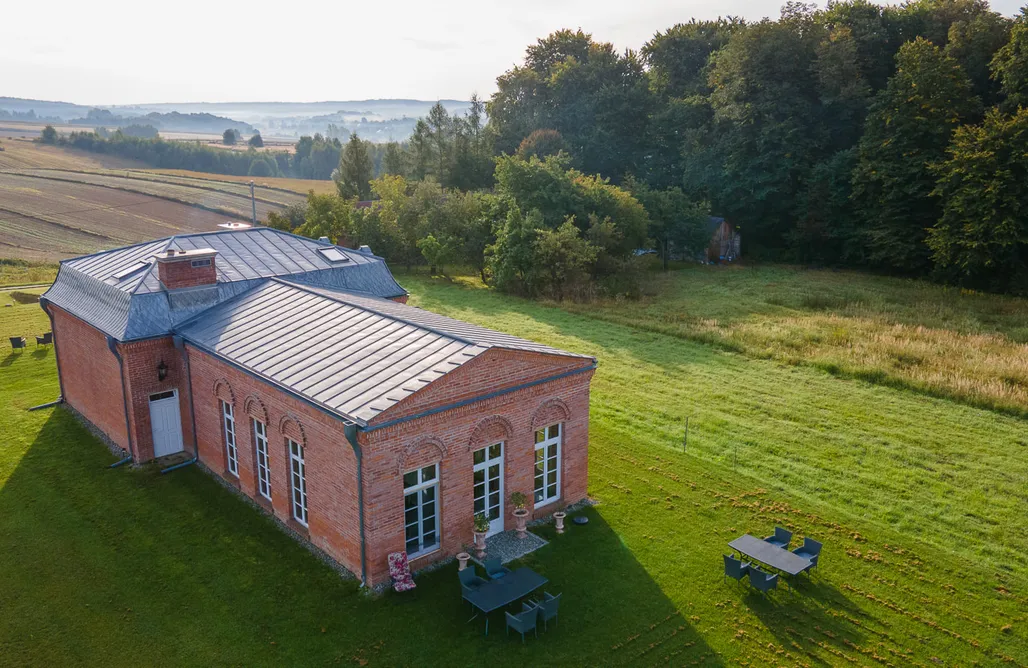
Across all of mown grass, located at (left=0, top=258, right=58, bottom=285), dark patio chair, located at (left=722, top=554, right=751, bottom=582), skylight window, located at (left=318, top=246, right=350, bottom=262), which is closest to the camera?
dark patio chair, located at (left=722, top=554, right=751, bottom=582)

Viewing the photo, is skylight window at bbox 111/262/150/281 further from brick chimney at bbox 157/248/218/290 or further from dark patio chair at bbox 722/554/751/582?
dark patio chair at bbox 722/554/751/582

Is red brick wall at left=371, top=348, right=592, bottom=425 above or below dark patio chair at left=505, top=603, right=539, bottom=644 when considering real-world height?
above

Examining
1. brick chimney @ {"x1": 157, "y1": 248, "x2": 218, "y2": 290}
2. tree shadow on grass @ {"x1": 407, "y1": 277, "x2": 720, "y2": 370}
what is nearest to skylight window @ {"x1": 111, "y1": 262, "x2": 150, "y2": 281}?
brick chimney @ {"x1": 157, "y1": 248, "x2": 218, "y2": 290}

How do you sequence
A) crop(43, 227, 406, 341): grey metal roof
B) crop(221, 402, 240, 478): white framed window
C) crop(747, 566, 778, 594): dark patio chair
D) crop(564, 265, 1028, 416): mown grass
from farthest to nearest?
crop(564, 265, 1028, 416): mown grass
crop(43, 227, 406, 341): grey metal roof
crop(221, 402, 240, 478): white framed window
crop(747, 566, 778, 594): dark patio chair

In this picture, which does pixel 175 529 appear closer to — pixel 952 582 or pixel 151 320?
pixel 151 320

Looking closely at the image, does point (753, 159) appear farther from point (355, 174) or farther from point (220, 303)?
point (220, 303)

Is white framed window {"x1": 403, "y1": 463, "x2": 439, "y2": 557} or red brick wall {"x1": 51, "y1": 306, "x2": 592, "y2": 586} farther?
white framed window {"x1": 403, "y1": 463, "x2": 439, "y2": 557}

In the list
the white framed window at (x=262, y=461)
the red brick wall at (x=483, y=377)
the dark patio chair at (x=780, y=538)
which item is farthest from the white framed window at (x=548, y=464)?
the white framed window at (x=262, y=461)
